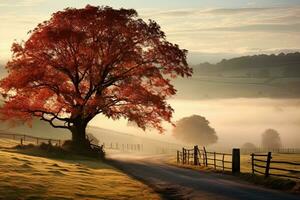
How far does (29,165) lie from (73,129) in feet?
70.0

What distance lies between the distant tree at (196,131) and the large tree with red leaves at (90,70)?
114051 mm

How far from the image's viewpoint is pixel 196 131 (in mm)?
176250

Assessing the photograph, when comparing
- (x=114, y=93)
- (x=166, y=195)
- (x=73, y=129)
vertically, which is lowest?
(x=166, y=195)

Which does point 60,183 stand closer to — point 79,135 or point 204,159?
point 204,159

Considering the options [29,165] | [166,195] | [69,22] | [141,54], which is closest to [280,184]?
[166,195]

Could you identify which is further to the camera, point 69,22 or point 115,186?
point 69,22

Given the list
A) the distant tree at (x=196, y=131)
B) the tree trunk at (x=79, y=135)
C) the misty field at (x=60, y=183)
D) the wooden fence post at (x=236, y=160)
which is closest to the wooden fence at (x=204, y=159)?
the wooden fence post at (x=236, y=160)

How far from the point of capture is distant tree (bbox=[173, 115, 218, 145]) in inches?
6909

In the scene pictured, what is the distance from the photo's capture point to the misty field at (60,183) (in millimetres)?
28359

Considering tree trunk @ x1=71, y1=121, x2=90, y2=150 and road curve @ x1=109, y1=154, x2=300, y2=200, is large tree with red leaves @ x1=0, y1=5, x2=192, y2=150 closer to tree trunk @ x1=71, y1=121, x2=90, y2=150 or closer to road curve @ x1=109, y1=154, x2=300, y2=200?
tree trunk @ x1=71, y1=121, x2=90, y2=150

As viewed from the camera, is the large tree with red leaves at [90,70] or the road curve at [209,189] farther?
the large tree with red leaves at [90,70]

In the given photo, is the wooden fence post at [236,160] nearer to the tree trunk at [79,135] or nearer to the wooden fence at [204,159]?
the wooden fence at [204,159]

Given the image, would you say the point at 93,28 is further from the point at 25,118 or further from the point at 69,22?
the point at 25,118

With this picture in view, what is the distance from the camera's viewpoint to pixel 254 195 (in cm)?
2850
